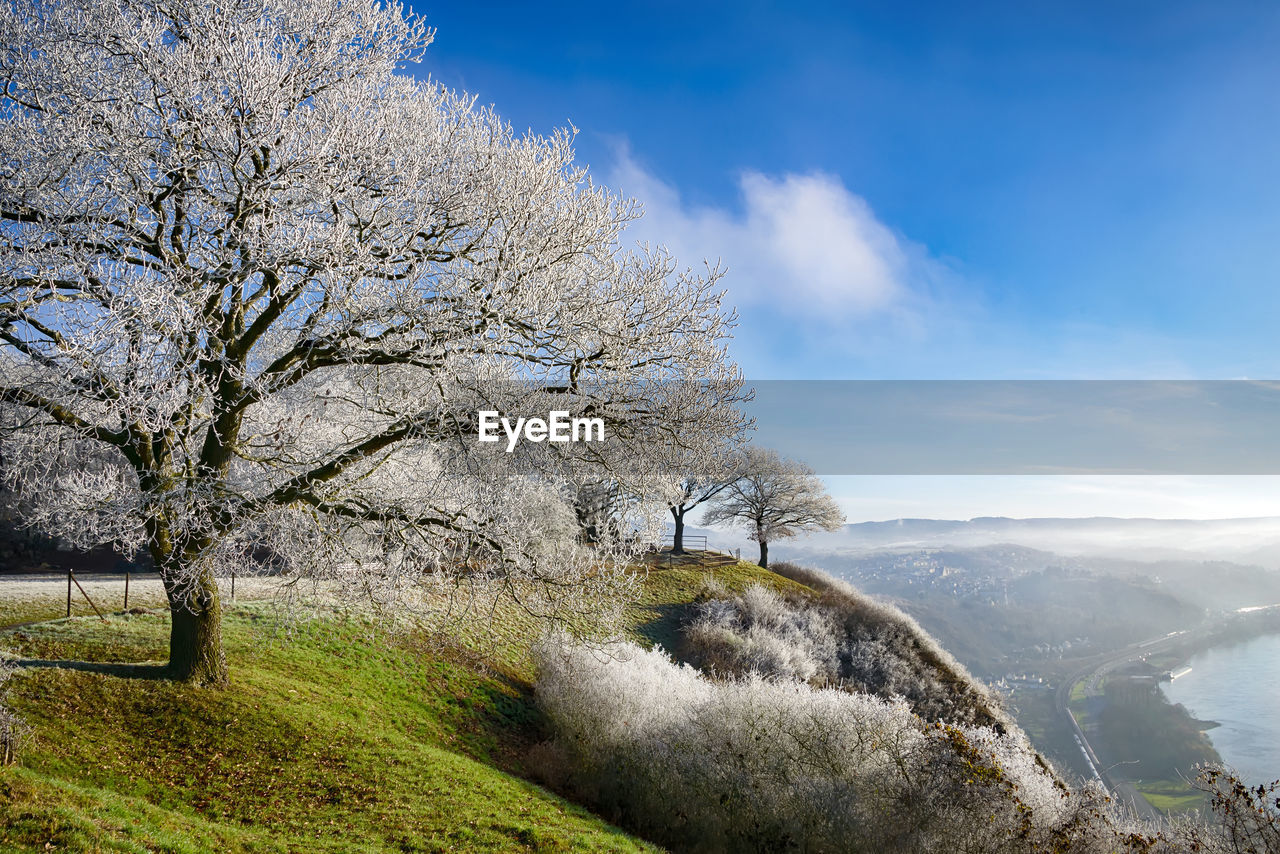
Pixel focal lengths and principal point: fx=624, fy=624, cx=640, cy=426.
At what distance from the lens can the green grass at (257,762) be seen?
6.02 metres

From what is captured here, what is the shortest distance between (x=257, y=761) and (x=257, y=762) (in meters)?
0.03

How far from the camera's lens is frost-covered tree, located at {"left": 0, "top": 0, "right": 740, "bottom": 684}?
716cm

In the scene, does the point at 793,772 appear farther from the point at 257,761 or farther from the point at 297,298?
the point at 297,298

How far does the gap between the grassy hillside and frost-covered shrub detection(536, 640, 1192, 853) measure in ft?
5.02

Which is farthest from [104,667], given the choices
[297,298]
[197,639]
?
[297,298]

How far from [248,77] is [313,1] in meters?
2.22

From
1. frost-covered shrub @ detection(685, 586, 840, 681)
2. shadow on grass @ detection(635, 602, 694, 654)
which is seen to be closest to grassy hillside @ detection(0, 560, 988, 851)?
frost-covered shrub @ detection(685, 586, 840, 681)

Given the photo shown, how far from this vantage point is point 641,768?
1240 cm

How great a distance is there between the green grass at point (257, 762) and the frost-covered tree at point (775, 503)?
3057cm

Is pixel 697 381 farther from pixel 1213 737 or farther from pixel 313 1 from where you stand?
pixel 1213 737

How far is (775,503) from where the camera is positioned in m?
42.7
